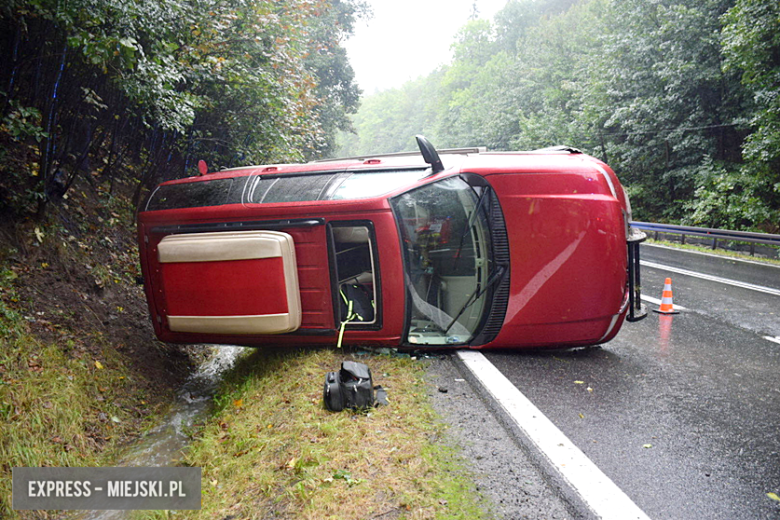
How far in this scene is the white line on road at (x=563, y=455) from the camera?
2.42 metres

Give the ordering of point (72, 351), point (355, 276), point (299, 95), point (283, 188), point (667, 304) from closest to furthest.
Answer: point (283, 188)
point (355, 276)
point (72, 351)
point (667, 304)
point (299, 95)

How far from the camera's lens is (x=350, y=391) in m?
3.62

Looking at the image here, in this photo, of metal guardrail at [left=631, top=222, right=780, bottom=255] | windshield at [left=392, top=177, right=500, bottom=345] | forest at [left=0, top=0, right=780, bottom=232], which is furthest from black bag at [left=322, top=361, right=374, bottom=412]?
metal guardrail at [left=631, top=222, right=780, bottom=255]

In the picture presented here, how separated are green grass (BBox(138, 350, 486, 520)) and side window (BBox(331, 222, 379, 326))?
0.42m

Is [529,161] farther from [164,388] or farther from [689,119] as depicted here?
[689,119]

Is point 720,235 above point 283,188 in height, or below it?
below

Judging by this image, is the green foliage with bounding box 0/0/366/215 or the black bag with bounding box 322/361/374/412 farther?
the green foliage with bounding box 0/0/366/215

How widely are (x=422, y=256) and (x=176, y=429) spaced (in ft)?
9.59

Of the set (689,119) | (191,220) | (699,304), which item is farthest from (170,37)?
(689,119)

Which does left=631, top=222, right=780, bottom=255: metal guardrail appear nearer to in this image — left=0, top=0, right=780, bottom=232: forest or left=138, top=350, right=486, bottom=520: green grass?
left=0, top=0, right=780, bottom=232: forest

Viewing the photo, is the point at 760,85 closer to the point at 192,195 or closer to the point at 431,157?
the point at 431,157

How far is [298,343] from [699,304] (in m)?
5.63

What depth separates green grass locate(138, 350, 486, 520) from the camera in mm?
2549

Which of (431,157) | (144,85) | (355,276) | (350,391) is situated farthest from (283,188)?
(144,85)
